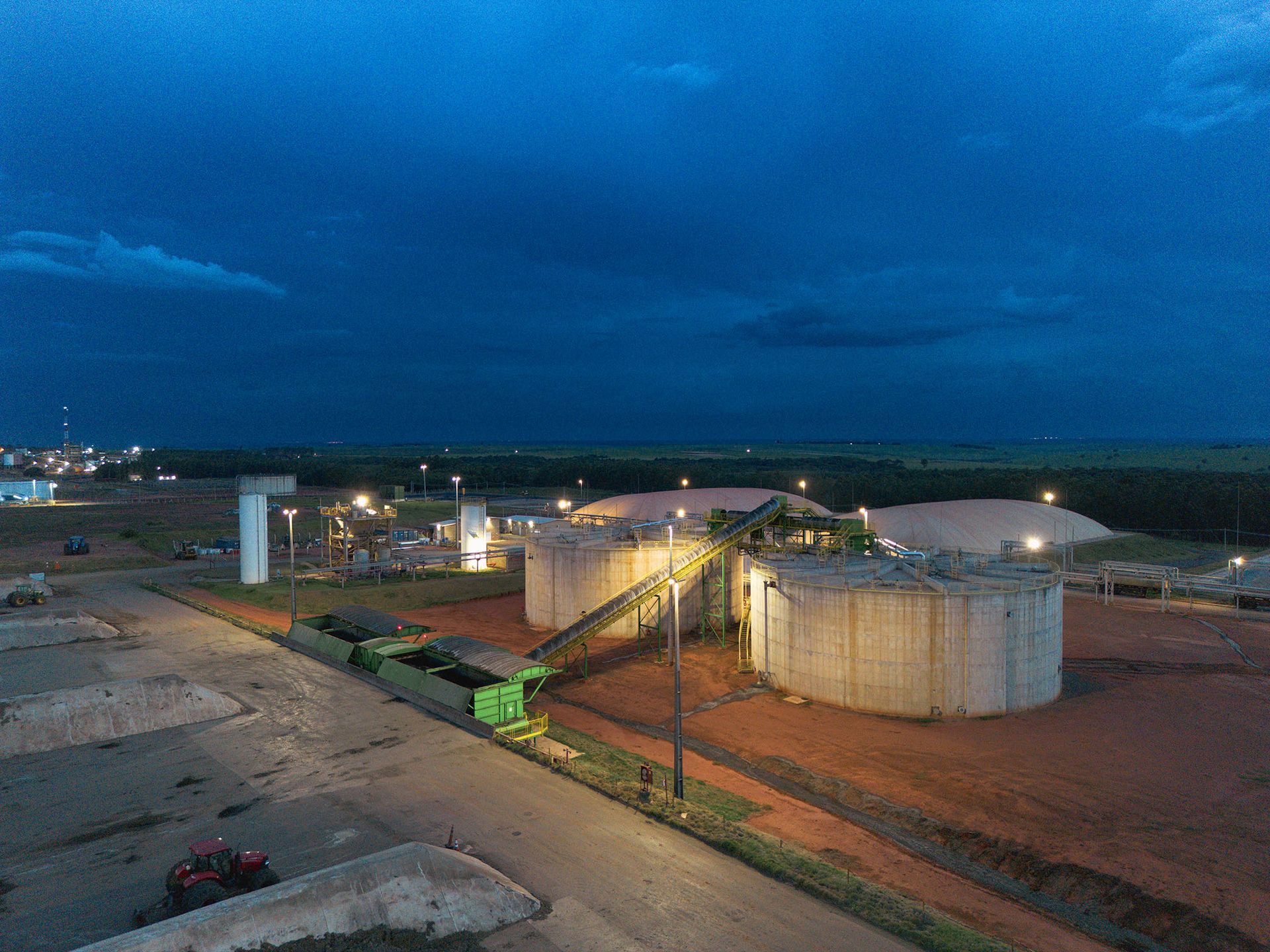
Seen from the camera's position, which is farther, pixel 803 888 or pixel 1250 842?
pixel 1250 842

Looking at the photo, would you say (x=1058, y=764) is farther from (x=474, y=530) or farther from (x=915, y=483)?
(x=915, y=483)

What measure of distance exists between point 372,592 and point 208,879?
3726 centimetres

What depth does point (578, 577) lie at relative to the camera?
137 feet

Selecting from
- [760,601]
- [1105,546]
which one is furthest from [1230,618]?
[760,601]

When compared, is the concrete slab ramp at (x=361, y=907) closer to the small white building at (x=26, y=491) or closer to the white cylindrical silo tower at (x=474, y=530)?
the white cylindrical silo tower at (x=474, y=530)

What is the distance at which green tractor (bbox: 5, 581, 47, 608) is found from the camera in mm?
46875

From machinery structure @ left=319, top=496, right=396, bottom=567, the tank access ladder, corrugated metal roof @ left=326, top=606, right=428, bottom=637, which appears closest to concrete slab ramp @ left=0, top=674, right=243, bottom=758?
corrugated metal roof @ left=326, top=606, right=428, bottom=637

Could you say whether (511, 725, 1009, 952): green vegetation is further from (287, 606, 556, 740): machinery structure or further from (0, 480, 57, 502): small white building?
(0, 480, 57, 502): small white building

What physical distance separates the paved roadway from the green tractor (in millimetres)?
24177

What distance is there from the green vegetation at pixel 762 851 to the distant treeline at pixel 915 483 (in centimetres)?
8825

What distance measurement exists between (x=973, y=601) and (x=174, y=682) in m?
29.2

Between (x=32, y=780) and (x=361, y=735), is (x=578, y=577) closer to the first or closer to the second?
(x=361, y=735)

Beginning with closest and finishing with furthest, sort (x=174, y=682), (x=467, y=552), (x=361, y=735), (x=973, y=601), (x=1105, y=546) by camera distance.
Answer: (x=361, y=735)
(x=174, y=682)
(x=973, y=601)
(x=467, y=552)
(x=1105, y=546)

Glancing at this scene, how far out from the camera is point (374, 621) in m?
35.4
